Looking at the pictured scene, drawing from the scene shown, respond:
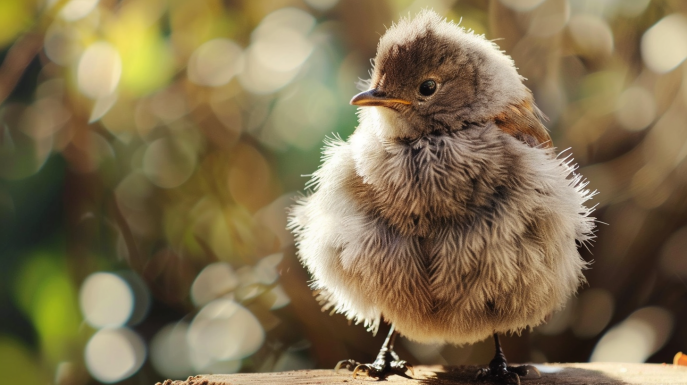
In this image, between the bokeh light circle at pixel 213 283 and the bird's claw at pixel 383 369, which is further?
the bokeh light circle at pixel 213 283

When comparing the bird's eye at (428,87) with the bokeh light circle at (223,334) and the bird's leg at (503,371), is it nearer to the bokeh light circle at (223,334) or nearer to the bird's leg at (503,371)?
the bird's leg at (503,371)

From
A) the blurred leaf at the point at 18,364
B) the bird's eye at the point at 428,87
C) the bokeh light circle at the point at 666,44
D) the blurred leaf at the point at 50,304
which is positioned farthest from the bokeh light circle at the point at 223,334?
the bokeh light circle at the point at 666,44

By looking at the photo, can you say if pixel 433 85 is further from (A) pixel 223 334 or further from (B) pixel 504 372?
(A) pixel 223 334

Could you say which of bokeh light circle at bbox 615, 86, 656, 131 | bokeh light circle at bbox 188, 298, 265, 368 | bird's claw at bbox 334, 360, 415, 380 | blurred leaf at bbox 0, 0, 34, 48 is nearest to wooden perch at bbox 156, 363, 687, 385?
bird's claw at bbox 334, 360, 415, 380

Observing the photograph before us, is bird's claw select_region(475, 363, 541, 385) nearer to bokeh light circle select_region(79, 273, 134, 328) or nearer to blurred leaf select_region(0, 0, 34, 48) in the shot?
bokeh light circle select_region(79, 273, 134, 328)

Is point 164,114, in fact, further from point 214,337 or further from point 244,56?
point 214,337

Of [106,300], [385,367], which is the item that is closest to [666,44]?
[385,367]
